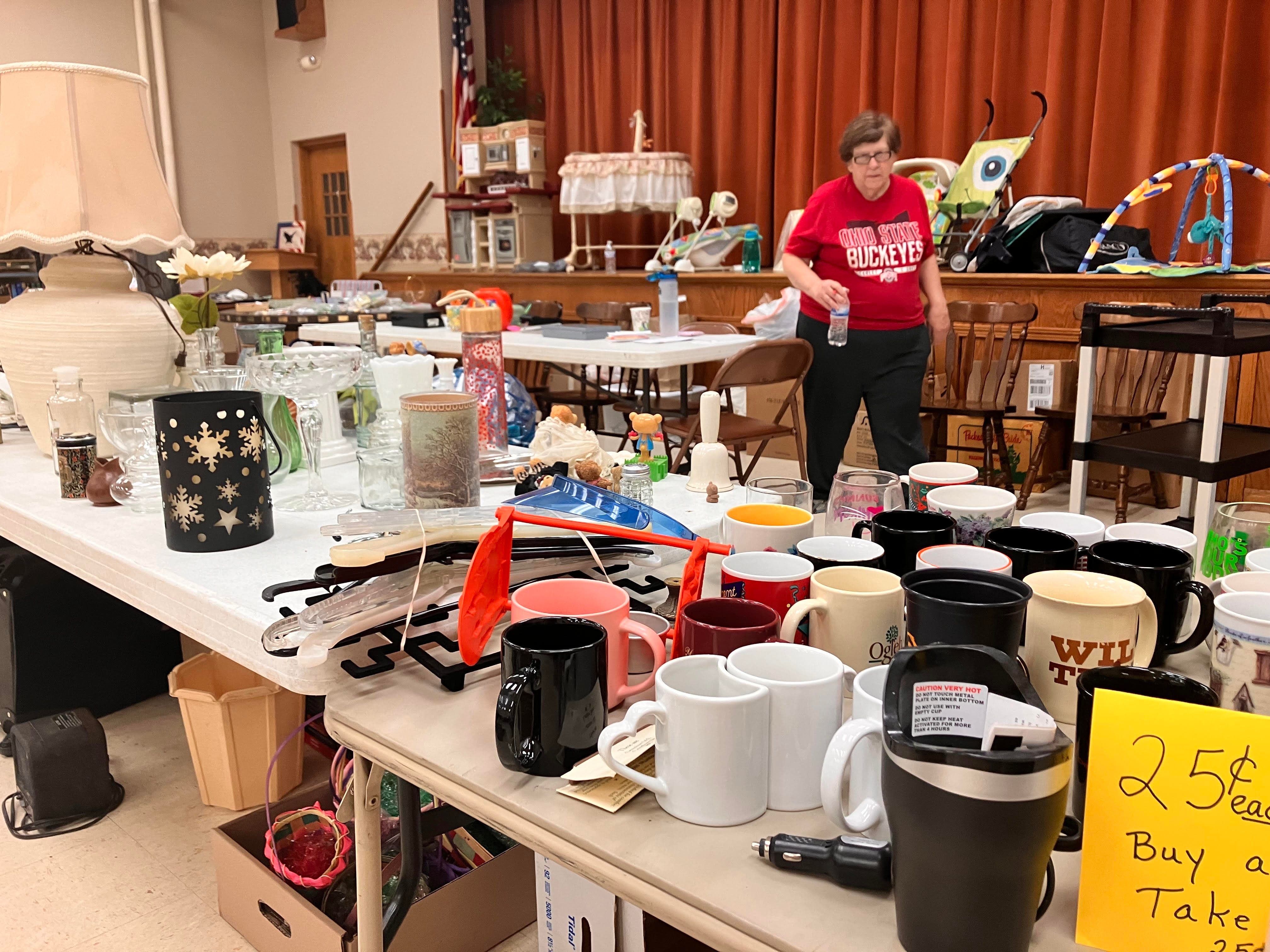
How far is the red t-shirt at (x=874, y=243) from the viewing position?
3.13 metres

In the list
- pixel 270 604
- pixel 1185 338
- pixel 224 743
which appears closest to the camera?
pixel 270 604

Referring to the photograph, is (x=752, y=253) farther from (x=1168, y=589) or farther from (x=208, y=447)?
(x=1168, y=589)

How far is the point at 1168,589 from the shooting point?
0.94m

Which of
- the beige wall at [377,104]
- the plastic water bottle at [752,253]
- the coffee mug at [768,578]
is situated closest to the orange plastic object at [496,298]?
the coffee mug at [768,578]

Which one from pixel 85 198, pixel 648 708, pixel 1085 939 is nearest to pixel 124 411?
pixel 85 198

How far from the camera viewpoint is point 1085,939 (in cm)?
62

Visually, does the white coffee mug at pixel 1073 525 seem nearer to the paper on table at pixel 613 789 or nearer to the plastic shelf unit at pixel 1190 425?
the paper on table at pixel 613 789

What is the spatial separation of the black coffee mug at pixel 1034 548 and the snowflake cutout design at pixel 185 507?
1.04m

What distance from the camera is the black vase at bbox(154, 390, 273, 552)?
1.28m

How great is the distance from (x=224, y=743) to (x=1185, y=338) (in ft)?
7.48

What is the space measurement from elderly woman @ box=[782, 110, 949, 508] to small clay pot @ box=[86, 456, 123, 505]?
7.22 feet

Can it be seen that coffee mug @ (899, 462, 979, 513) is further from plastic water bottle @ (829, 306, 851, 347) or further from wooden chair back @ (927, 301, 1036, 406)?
wooden chair back @ (927, 301, 1036, 406)

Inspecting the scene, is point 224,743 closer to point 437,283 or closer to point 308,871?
point 308,871

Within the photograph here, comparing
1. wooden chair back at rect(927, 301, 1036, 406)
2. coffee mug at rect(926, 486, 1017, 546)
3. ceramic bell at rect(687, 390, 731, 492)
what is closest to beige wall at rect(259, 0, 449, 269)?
wooden chair back at rect(927, 301, 1036, 406)
